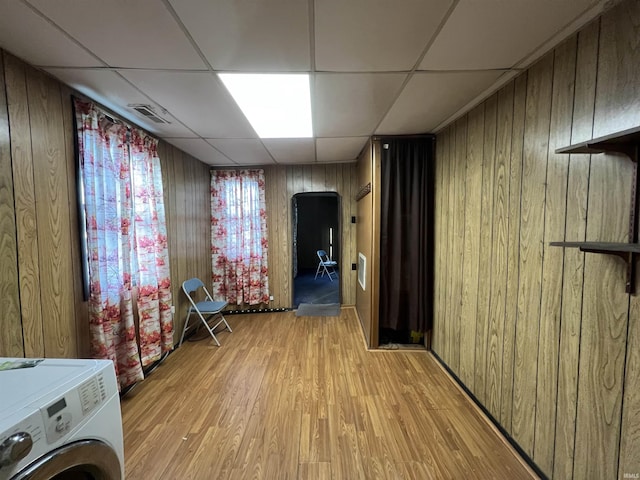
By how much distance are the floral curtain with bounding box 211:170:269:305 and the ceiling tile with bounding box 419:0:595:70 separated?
301 centimetres

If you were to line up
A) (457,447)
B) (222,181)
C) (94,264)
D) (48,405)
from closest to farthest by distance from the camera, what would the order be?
1. (48,405)
2. (457,447)
3. (94,264)
4. (222,181)

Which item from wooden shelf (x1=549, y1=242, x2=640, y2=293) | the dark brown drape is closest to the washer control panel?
wooden shelf (x1=549, y1=242, x2=640, y2=293)

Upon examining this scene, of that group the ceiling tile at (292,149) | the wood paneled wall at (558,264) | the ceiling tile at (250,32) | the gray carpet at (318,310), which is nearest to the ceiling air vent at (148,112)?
the ceiling tile at (250,32)

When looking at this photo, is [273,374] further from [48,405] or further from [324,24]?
[324,24]

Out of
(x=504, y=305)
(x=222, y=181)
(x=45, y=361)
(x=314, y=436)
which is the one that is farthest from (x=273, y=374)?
(x=222, y=181)

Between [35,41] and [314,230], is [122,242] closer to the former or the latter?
[35,41]

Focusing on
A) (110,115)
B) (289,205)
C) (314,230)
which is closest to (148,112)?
(110,115)

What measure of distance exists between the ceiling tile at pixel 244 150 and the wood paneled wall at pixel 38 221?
127cm

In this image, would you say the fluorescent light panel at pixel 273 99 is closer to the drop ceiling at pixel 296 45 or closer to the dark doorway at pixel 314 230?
the drop ceiling at pixel 296 45

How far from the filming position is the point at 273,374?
7.70 feet

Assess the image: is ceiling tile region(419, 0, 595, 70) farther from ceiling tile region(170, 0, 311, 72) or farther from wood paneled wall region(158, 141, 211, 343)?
wood paneled wall region(158, 141, 211, 343)

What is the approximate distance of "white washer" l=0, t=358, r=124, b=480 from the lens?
69cm

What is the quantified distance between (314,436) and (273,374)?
2.64 feet

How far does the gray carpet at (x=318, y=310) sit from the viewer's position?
389 cm
